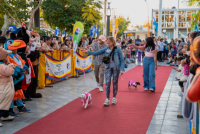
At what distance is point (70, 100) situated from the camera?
7.96 meters

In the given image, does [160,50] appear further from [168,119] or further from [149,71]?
[168,119]

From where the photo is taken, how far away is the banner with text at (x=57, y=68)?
10.4 m

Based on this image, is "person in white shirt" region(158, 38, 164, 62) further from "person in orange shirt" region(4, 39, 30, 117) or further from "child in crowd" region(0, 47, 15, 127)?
"child in crowd" region(0, 47, 15, 127)

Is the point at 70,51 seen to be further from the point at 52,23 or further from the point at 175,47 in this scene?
the point at 52,23

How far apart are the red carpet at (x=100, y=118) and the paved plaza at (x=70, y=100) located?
20 centimetres

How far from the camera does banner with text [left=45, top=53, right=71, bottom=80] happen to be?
1036cm

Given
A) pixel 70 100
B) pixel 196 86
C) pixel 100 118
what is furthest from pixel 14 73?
pixel 196 86

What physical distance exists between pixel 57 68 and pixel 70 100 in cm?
334

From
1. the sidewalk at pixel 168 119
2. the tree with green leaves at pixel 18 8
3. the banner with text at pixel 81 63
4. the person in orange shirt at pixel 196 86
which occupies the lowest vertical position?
the sidewalk at pixel 168 119

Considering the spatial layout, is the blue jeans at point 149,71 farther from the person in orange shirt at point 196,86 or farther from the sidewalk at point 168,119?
the person in orange shirt at point 196,86

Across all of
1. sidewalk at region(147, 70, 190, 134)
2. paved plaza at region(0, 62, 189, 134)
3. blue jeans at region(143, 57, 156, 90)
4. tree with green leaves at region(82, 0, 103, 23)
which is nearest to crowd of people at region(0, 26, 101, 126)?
paved plaza at region(0, 62, 189, 134)

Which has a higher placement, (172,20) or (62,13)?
(172,20)

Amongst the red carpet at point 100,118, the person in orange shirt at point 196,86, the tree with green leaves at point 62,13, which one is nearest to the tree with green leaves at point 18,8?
the red carpet at point 100,118

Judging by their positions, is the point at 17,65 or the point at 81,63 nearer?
the point at 17,65
